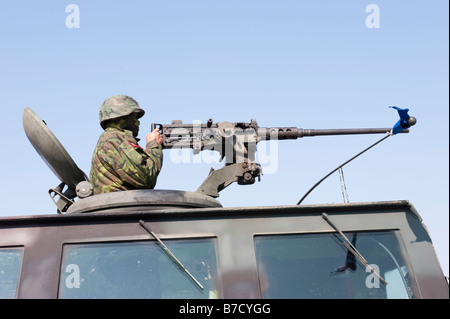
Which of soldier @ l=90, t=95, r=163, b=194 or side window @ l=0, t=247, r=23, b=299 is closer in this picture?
side window @ l=0, t=247, r=23, b=299

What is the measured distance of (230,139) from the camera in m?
5.89

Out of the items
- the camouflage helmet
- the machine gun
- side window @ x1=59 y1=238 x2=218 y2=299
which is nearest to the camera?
side window @ x1=59 y1=238 x2=218 y2=299

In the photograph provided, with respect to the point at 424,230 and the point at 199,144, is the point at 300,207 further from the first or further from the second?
the point at 199,144

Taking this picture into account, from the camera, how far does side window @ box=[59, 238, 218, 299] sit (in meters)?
3.35

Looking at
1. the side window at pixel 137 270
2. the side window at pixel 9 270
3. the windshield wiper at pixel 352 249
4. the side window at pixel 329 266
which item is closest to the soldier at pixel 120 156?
the side window at pixel 137 270

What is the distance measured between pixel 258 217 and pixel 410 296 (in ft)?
3.39

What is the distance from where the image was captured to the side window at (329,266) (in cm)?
336

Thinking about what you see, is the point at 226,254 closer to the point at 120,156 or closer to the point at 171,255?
the point at 171,255

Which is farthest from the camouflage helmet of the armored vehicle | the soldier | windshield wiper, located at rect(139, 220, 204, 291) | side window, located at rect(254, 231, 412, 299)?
side window, located at rect(254, 231, 412, 299)

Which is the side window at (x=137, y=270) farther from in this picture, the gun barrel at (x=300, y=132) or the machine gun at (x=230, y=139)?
the gun barrel at (x=300, y=132)

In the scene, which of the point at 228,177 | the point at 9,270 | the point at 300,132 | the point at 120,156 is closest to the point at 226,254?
the point at 9,270

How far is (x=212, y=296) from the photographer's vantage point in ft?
10.9

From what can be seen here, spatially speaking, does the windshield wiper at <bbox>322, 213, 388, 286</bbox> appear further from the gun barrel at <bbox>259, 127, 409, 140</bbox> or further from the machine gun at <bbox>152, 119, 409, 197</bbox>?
the gun barrel at <bbox>259, 127, 409, 140</bbox>
